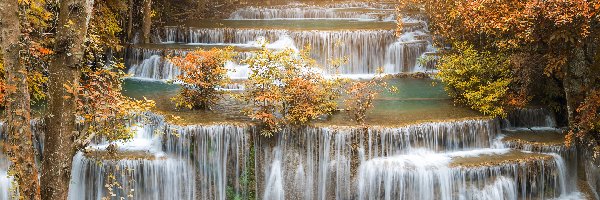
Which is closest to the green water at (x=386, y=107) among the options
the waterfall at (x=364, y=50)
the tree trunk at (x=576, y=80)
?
the waterfall at (x=364, y=50)

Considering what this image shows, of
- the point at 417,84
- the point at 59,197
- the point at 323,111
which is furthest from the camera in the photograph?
the point at 417,84

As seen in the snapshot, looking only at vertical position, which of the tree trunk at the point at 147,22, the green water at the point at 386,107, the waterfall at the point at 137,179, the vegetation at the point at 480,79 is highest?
the tree trunk at the point at 147,22

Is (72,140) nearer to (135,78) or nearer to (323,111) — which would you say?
(323,111)

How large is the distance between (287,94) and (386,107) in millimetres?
3443

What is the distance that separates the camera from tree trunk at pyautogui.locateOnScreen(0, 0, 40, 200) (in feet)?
24.6

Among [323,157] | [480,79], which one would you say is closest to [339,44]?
[480,79]

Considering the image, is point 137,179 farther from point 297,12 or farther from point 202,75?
point 297,12

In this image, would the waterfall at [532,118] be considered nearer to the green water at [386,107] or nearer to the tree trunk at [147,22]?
the green water at [386,107]

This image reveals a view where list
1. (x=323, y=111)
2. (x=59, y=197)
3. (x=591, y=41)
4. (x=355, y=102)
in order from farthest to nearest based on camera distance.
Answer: (x=355, y=102) < (x=323, y=111) < (x=591, y=41) < (x=59, y=197)

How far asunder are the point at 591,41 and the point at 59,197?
1086 cm

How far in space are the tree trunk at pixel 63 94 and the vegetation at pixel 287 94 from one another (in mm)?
5405

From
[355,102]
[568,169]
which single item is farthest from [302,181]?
[568,169]

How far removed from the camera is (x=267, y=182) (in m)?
12.9

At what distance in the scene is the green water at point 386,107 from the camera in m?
13.5
